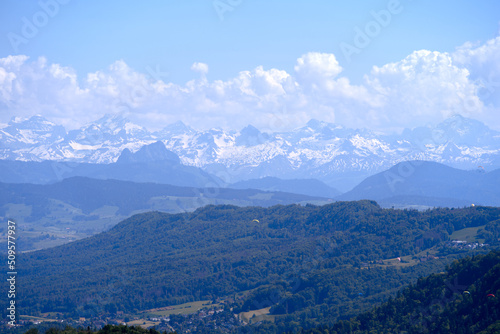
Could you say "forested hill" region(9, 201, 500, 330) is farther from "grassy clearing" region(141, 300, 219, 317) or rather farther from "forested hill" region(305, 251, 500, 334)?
"forested hill" region(305, 251, 500, 334)

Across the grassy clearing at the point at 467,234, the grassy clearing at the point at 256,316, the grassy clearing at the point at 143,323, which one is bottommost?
the grassy clearing at the point at 256,316

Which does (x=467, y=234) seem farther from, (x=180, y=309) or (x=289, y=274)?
(x=180, y=309)

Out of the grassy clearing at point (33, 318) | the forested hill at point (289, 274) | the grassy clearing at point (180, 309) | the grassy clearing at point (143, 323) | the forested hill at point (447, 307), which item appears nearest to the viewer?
the forested hill at point (447, 307)

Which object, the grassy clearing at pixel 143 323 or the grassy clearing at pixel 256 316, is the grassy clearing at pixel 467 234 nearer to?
the grassy clearing at pixel 256 316

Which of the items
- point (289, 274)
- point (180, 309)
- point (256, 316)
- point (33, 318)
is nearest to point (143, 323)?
point (180, 309)

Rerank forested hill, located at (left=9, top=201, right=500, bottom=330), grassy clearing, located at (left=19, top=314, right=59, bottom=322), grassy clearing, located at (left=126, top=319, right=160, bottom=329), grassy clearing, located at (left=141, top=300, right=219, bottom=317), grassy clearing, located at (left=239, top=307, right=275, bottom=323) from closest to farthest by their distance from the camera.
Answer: grassy clearing, located at (left=239, top=307, right=275, bottom=323) < grassy clearing, located at (left=126, top=319, right=160, bottom=329) < forested hill, located at (left=9, top=201, right=500, bottom=330) < grassy clearing, located at (left=19, top=314, right=59, bottom=322) < grassy clearing, located at (left=141, top=300, right=219, bottom=317)

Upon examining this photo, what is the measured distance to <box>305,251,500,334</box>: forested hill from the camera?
85425 millimetres

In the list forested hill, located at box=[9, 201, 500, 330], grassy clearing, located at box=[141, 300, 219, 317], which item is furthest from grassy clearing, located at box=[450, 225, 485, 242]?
grassy clearing, located at box=[141, 300, 219, 317]

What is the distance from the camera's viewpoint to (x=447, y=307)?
303ft

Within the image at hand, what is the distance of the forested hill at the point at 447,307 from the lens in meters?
85.4

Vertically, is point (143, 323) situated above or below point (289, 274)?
below

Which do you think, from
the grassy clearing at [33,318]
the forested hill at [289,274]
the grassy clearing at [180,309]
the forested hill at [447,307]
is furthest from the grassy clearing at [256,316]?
the grassy clearing at [33,318]

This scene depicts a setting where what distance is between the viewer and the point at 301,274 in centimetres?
15438

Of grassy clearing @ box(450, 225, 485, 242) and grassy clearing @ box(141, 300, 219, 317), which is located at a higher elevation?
grassy clearing @ box(450, 225, 485, 242)
